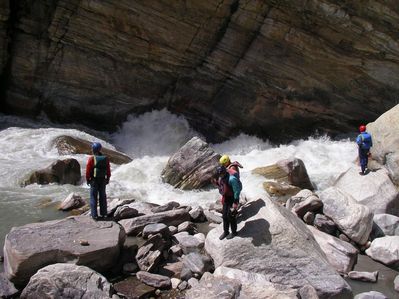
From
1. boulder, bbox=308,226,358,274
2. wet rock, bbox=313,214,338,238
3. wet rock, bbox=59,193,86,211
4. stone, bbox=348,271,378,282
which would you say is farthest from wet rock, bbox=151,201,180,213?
stone, bbox=348,271,378,282

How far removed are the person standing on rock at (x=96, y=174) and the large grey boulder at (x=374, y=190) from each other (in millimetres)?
Answer: 6774

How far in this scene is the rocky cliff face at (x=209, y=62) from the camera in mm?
19578

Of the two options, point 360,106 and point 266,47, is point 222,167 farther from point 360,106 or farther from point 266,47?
point 360,106

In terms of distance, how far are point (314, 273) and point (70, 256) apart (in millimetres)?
4299

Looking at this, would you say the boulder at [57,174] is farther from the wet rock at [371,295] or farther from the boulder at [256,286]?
the wet rock at [371,295]

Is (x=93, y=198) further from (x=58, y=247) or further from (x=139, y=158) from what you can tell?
(x=139, y=158)

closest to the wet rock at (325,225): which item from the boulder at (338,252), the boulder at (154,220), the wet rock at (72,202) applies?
the boulder at (338,252)

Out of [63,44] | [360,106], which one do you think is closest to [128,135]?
[63,44]

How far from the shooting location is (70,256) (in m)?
7.88

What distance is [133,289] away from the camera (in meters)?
7.80

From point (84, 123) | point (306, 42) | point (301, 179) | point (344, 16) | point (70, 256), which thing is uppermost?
point (344, 16)

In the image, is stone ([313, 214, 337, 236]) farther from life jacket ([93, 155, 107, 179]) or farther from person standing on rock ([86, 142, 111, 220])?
life jacket ([93, 155, 107, 179])

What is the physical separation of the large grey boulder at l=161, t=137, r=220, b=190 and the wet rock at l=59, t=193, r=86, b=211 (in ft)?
11.6

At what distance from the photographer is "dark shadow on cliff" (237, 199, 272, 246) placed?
869cm
